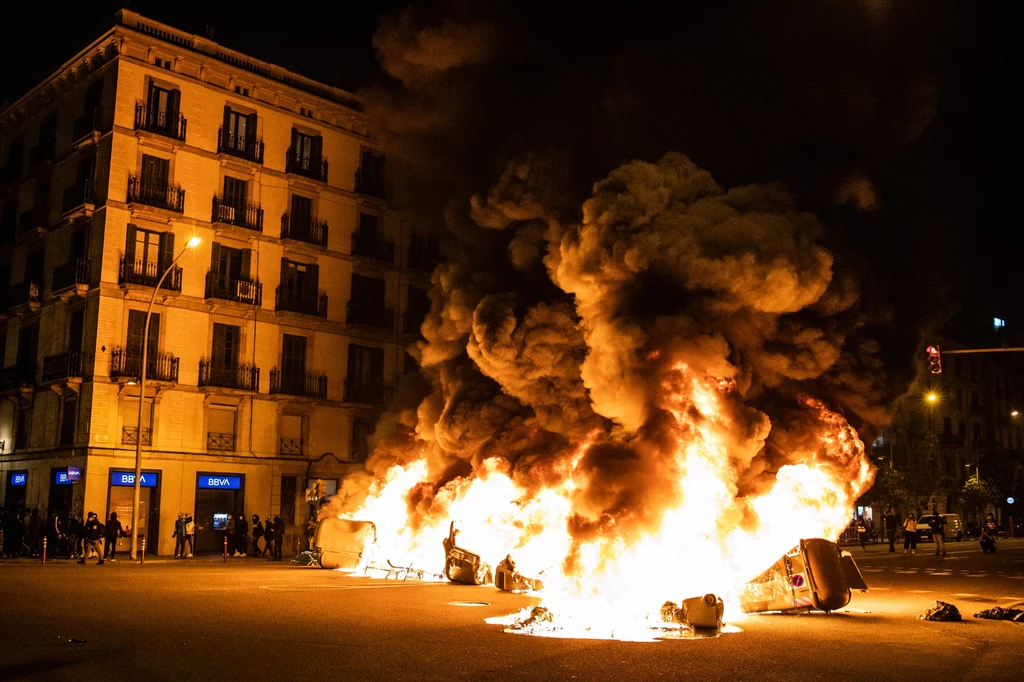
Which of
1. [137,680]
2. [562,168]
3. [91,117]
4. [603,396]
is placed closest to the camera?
[137,680]

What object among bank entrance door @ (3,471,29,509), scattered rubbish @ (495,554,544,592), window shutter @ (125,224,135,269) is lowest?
scattered rubbish @ (495,554,544,592)

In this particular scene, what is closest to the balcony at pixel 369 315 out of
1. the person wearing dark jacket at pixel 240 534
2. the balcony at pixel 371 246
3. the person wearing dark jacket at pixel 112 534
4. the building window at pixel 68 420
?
the balcony at pixel 371 246

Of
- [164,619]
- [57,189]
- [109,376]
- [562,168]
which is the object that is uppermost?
[57,189]

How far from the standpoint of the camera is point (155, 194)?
38250 millimetres

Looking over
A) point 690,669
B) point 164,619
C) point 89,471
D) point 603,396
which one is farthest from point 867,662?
point 89,471

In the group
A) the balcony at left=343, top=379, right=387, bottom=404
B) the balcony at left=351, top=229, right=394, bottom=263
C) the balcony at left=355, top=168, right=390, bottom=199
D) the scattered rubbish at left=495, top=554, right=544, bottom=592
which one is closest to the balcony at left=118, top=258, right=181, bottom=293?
the balcony at left=351, top=229, right=394, bottom=263

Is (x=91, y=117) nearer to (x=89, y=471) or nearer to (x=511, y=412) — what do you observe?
(x=89, y=471)

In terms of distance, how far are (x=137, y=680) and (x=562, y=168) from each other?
16.0 metres

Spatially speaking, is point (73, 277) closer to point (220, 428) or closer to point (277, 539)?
point (220, 428)

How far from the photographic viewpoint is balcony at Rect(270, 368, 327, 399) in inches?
1629

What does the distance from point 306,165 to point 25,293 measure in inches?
525

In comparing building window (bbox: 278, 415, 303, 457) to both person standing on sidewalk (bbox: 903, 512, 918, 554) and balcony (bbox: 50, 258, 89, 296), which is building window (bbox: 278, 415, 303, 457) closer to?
balcony (bbox: 50, 258, 89, 296)

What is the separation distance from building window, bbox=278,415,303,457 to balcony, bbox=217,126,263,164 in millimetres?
11452

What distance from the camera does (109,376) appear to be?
3616 cm
